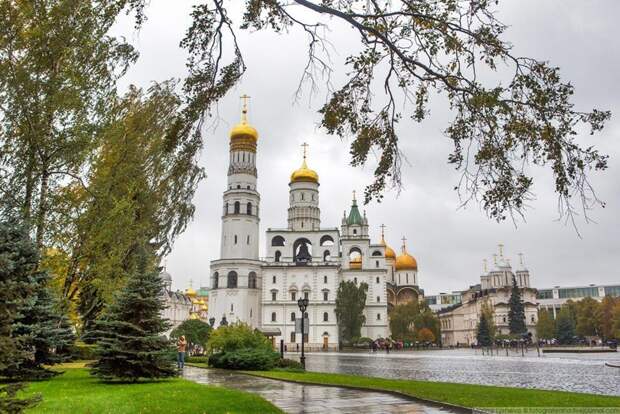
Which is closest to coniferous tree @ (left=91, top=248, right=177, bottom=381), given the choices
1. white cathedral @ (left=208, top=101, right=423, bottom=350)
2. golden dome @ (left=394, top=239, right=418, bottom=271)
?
white cathedral @ (left=208, top=101, right=423, bottom=350)

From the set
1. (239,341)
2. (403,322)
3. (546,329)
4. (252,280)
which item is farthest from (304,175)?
(239,341)

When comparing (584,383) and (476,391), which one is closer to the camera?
(476,391)

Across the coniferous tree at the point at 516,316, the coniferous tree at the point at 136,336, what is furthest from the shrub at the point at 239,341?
the coniferous tree at the point at 516,316

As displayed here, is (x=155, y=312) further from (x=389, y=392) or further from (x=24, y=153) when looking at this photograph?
(x=389, y=392)

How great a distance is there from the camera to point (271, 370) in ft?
64.0

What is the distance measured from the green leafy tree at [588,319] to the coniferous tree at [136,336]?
75.5 m

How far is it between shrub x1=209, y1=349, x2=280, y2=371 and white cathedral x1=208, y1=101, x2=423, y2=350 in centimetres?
4225

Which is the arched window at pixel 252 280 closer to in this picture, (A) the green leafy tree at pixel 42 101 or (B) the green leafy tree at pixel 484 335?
(B) the green leafy tree at pixel 484 335

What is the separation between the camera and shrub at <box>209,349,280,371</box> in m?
19.6

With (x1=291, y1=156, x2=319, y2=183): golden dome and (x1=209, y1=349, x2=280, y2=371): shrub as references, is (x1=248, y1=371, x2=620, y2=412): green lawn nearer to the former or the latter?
(x1=209, y1=349, x2=280, y2=371): shrub

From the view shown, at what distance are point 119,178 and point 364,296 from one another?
51.1m

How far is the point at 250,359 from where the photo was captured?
64.1 feet

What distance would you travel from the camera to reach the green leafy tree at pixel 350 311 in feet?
208

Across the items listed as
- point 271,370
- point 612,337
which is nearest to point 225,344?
point 271,370
